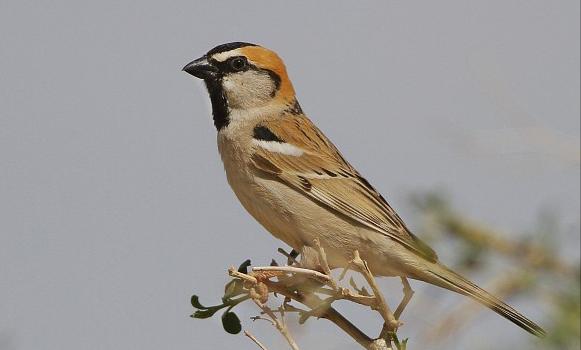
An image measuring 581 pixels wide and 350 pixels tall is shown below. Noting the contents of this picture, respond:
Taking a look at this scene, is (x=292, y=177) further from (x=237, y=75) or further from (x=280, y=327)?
(x=280, y=327)

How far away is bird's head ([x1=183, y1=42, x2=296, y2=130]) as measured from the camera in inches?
184

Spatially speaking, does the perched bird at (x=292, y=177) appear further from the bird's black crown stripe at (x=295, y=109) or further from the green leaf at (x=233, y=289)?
the green leaf at (x=233, y=289)

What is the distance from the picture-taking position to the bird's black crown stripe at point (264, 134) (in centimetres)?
454

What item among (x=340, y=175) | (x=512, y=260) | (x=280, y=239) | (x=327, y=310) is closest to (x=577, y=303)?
(x=512, y=260)

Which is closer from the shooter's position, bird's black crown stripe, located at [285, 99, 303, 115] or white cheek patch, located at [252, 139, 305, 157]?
white cheek patch, located at [252, 139, 305, 157]

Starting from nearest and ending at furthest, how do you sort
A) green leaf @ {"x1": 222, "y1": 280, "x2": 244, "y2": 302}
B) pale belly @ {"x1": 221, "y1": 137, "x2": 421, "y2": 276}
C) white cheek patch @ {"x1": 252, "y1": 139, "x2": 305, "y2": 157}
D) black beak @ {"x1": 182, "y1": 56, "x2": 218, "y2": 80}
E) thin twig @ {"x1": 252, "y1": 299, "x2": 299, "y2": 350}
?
thin twig @ {"x1": 252, "y1": 299, "x2": 299, "y2": 350}, green leaf @ {"x1": 222, "y1": 280, "x2": 244, "y2": 302}, pale belly @ {"x1": 221, "y1": 137, "x2": 421, "y2": 276}, white cheek patch @ {"x1": 252, "y1": 139, "x2": 305, "y2": 157}, black beak @ {"x1": 182, "y1": 56, "x2": 218, "y2": 80}

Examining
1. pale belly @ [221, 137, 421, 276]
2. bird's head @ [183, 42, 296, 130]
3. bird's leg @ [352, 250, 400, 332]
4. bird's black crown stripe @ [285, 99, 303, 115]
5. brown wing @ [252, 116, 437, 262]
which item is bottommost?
bird's leg @ [352, 250, 400, 332]

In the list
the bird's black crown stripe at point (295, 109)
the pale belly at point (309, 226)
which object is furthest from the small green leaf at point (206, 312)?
the bird's black crown stripe at point (295, 109)

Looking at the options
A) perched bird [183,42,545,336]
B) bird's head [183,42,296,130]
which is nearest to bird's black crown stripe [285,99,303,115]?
perched bird [183,42,545,336]

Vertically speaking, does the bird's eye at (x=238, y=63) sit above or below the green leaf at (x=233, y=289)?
above

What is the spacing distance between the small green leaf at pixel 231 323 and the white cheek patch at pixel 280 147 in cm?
235

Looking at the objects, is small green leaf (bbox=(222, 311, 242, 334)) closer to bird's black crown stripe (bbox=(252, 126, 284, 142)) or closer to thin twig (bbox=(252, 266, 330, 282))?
thin twig (bbox=(252, 266, 330, 282))

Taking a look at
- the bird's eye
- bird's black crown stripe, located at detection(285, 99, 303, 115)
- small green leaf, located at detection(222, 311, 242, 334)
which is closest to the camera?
small green leaf, located at detection(222, 311, 242, 334)

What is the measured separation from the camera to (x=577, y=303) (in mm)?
1033
